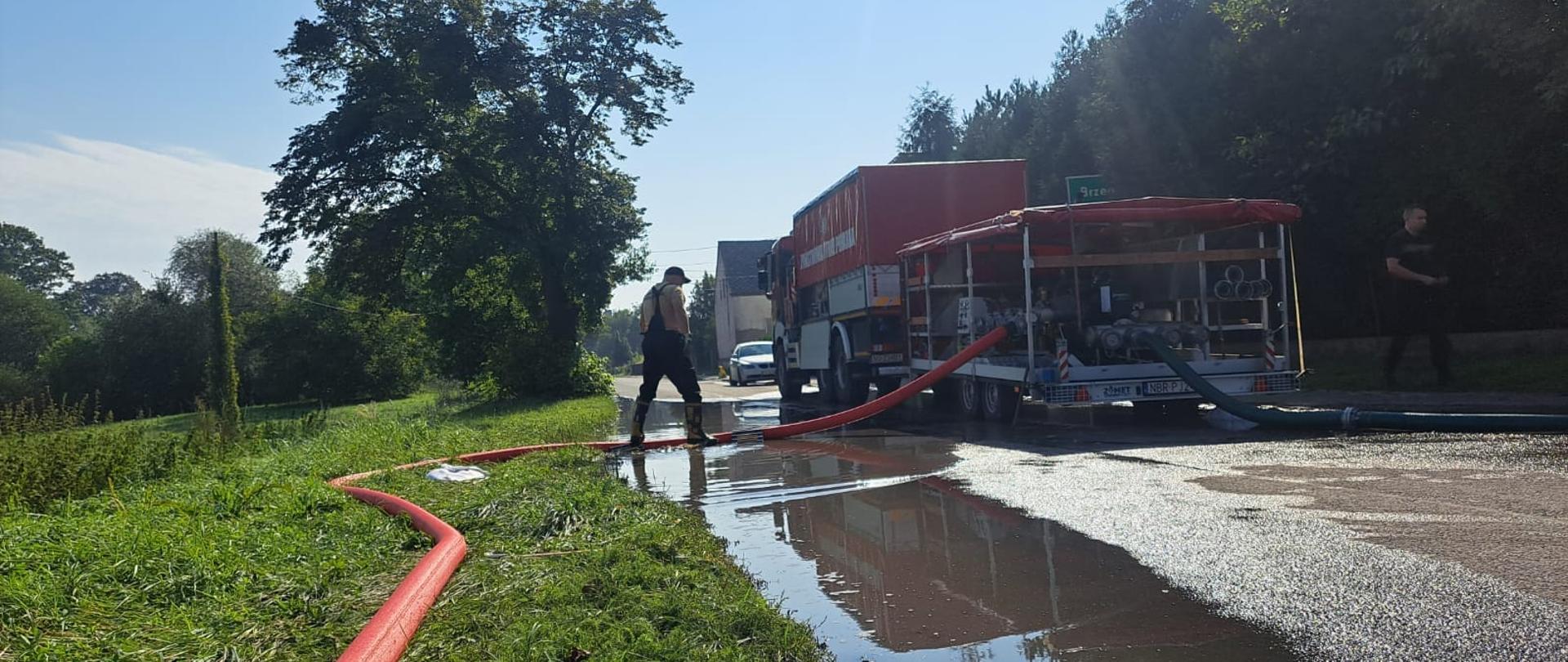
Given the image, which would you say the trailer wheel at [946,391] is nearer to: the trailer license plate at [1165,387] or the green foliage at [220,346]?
the trailer license plate at [1165,387]

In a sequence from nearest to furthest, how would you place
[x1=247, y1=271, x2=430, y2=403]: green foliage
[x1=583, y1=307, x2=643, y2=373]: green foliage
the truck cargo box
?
the truck cargo box → [x1=247, y1=271, x2=430, y2=403]: green foliage → [x1=583, y1=307, x2=643, y2=373]: green foliage

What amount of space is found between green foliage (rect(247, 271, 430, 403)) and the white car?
15.2 meters

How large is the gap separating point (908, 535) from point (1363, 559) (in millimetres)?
2293

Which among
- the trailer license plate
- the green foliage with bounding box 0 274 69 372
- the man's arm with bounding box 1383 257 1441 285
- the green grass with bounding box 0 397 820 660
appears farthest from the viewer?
the green foliage with bounding box 0 274 69 372

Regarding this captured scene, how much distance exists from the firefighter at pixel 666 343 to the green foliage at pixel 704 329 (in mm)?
59827

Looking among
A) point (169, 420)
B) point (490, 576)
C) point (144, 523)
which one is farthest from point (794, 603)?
point (169, 420)

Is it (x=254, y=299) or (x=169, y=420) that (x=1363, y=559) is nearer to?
(x=169, y=420)

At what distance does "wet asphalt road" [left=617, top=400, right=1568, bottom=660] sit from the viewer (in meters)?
4.22

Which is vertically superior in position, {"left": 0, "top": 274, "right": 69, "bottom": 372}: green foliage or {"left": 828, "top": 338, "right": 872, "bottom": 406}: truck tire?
{"left": 0, "top": 274, "right": 69, "bottom": 372}: green foliage

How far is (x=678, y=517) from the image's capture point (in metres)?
7.26

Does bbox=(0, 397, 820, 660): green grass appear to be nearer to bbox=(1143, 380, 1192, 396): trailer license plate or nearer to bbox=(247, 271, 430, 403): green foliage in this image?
bbox=(1143, 380, 1192, 396): trailer license plate

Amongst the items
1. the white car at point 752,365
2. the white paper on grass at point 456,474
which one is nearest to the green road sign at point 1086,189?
the white paper on grass at point 456,474

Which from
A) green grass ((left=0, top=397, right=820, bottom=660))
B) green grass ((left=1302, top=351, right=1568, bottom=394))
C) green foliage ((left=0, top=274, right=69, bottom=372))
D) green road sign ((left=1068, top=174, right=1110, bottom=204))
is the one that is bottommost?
green grass ((left=0, top=397, right=820, bottom=660))

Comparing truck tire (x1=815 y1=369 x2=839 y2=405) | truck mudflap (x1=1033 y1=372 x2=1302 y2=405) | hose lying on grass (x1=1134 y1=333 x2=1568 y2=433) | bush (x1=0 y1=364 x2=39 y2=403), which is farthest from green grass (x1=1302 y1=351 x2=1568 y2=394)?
bush (x1=0 y1=364 x2=39 y2=403)
